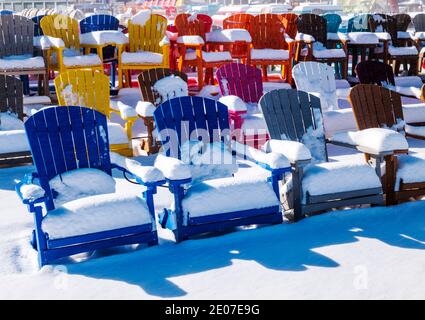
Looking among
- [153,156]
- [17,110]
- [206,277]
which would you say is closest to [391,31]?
[153,156]

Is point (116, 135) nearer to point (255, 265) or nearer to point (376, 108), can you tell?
point (376, 108)

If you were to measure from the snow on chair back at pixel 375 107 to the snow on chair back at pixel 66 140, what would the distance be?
204cm

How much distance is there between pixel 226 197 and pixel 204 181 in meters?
0.20

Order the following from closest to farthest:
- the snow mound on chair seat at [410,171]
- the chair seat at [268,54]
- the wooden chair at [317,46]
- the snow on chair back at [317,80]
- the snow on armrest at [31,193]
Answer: the snow on armrest at [31,193]
the snow mound on chair seat at [410,171]
the snow on chair back at [317,80]
the chair seat at [268,54]
the wooden chair at [317,46]

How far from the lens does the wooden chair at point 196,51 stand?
9.09m

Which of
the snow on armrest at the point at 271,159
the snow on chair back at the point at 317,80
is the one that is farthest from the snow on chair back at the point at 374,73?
the snow on armrest at the point at 271,159

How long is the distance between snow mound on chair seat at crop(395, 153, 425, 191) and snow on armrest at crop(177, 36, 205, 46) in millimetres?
5019

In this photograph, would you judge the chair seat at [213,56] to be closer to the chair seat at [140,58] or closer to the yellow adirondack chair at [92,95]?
the chair seat at [140,58]

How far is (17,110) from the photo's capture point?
611 cm

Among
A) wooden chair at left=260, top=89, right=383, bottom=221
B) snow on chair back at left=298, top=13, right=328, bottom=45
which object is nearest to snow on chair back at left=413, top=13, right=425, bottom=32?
snow on chair back at left=298, top=13, right=328, bottom=45

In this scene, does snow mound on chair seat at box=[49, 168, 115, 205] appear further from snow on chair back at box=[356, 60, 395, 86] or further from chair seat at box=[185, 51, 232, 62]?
chair seat at box=[185, 51, 232, 62]

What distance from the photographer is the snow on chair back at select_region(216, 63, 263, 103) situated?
6547mm

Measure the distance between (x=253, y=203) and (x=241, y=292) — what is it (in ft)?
2.85

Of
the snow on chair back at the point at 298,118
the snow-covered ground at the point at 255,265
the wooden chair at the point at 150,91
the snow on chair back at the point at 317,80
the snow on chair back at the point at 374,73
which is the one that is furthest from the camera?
the snow on chair back at the point at 374,73
